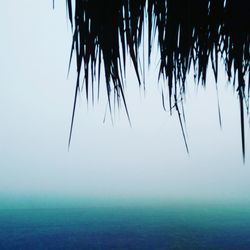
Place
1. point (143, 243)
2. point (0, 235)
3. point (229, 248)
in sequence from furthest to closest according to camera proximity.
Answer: point (0, 235) < point (143, 243) < point (229, 248)

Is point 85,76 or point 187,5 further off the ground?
point 187,5

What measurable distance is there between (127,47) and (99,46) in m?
0.06

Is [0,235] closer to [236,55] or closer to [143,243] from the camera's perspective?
[143,243]

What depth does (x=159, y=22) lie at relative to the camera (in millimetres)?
615

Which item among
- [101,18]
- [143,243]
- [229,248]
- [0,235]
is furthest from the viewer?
[0,235]

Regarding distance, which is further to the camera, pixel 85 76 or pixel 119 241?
pixel 119 241

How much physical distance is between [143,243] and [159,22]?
66.4m

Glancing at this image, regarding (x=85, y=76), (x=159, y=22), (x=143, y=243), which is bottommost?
(x=143, y=243)

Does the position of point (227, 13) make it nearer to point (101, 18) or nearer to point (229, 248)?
point (101, 18)

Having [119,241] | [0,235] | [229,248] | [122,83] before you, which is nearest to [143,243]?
[119,241]

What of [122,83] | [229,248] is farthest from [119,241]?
[122,83]

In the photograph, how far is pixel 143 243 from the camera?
6222 centimetres

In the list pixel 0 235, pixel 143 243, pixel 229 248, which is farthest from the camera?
pixel 0 235

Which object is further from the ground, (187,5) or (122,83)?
(187,5)
